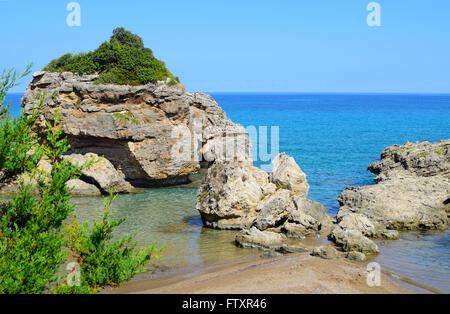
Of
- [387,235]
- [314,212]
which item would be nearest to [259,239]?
[314,212]

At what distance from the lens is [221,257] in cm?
2041

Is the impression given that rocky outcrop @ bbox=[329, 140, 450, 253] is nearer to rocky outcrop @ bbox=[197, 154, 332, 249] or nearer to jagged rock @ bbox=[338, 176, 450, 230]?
jagged rock @ bbox=[338, 176, 450, 230]

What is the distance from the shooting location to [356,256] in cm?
1906

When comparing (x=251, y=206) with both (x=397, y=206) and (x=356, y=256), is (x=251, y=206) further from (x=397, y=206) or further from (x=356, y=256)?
(x=397, y=206)

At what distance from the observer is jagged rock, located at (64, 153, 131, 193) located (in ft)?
104

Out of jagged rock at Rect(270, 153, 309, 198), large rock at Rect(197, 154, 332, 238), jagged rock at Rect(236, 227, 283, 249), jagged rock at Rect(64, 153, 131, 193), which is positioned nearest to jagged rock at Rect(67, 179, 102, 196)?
jagged rock at Rect(64, 153, 131, 193)

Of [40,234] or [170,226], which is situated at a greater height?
[40,234]

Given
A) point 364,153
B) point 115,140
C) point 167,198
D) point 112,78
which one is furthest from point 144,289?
point 364,153

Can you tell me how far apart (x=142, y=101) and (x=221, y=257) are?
1720cm

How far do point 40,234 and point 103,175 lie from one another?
19190 millimetres

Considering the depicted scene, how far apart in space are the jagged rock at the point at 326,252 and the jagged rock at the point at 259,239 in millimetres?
2169

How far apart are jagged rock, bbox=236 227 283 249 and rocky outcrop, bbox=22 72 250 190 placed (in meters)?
12.4

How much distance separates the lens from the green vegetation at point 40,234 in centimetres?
1223

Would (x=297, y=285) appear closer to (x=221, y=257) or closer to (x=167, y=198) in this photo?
(x=221, y=257)
